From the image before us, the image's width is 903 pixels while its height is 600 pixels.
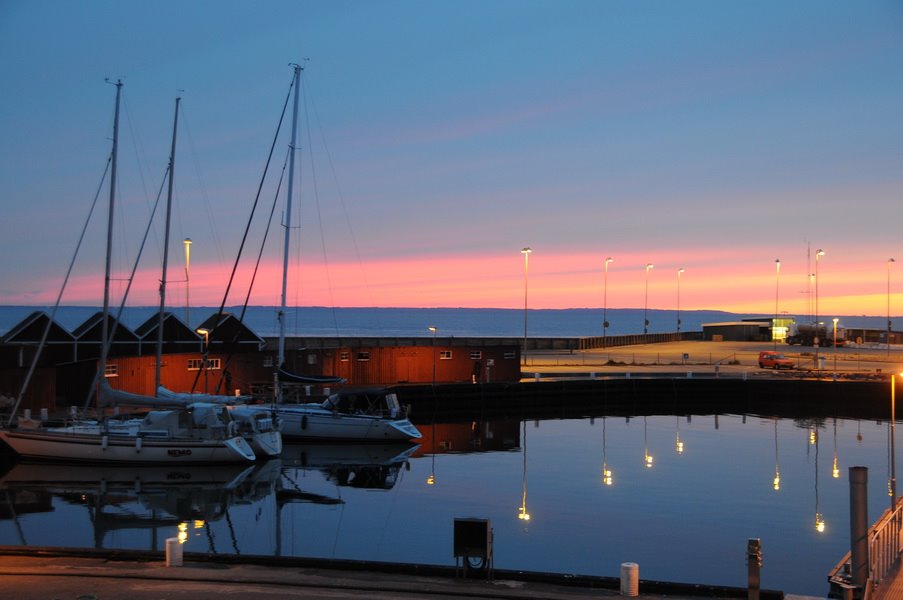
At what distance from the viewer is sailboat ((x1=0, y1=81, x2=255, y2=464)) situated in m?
40.8

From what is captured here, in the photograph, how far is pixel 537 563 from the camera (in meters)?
26.4

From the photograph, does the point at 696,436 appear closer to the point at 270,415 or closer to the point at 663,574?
the point at 270,415

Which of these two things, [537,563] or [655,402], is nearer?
[537,563]

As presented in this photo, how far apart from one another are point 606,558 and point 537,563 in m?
2.08

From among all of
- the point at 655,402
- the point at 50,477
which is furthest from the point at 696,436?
the point at 50,477

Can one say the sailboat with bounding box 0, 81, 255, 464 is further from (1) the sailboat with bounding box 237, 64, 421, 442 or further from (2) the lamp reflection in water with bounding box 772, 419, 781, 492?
(2) the lamp reflection in water with bounding box 772, 419, 781, 492

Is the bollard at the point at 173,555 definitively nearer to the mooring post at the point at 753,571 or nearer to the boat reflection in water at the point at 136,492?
the boat reflection in water at the point at 136,492

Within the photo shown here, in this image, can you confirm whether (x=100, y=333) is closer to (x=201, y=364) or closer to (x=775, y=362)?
(x=201, y=364)

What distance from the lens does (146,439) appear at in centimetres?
4128

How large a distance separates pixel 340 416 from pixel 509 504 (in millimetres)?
16246

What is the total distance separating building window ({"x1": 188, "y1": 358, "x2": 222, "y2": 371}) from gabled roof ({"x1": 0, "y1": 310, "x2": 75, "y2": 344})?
7.92m

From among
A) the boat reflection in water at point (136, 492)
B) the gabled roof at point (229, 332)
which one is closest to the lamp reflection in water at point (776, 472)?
the boat reflection in water at point (136, 492)

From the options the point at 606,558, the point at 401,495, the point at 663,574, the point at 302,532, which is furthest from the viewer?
the point at 401,495

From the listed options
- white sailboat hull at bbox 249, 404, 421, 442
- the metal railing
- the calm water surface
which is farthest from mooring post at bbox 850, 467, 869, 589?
white sailboat hull at bbox 249, 404, 421, 442
